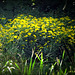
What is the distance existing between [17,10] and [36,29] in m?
2.94

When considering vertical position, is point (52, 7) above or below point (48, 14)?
above

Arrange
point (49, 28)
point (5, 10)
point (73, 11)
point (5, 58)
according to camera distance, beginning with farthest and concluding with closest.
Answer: point (5, 10) < point (73, 11) < point (49, 28) < point (5, 58)

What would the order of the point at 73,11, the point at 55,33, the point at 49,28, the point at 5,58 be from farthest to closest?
the point at 73,11, the point at 49,28, the point at 55,33, the point at 5,58

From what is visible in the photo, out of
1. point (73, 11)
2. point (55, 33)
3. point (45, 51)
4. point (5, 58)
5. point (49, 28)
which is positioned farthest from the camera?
point (73, 11)

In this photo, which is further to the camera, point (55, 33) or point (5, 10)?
point (5, 10)

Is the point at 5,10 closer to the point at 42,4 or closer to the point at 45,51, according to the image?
the point at 42,4

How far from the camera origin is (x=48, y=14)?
600cm

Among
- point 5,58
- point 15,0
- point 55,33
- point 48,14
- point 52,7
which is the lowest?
point 5,58

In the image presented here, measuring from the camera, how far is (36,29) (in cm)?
376

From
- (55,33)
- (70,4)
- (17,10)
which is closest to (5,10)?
(17,10)

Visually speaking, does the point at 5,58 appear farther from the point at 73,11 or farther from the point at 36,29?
the point at 73,11

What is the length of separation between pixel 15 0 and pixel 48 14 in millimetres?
1893

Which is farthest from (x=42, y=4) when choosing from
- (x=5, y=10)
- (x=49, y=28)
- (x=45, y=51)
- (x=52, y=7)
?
(x=45, y=51)

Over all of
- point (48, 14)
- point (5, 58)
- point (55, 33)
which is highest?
point (48, 14)
